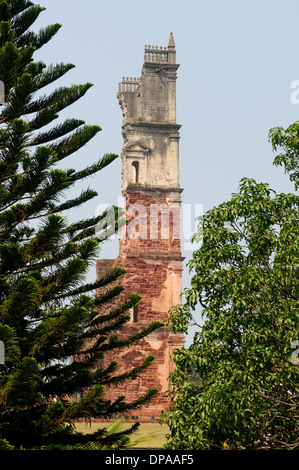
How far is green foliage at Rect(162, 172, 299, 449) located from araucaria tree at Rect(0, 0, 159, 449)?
102 cm

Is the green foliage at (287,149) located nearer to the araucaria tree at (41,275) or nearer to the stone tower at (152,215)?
the araucaria tree at (41,275)

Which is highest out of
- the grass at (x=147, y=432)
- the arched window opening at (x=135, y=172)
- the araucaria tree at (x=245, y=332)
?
the arched window opening at (x=135, y=172)

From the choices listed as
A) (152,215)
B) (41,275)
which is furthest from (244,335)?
(152,215)

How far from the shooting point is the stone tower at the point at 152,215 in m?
23.2

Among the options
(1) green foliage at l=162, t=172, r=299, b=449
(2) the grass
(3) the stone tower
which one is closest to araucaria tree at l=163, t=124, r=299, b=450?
(1) green foliage at l=162, t=172, r=299, b=449

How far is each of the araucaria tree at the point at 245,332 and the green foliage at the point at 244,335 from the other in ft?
0.04

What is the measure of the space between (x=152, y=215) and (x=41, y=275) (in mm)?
14751

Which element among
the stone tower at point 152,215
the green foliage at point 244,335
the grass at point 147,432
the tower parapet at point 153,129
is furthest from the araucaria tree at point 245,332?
the tower parapet at point 153,129

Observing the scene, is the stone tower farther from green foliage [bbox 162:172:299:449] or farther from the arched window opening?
green foliage [bbox 162:172:299:449]

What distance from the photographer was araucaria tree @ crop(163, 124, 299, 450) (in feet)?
27.0

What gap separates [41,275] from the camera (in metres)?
9.58

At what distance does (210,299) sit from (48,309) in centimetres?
214
